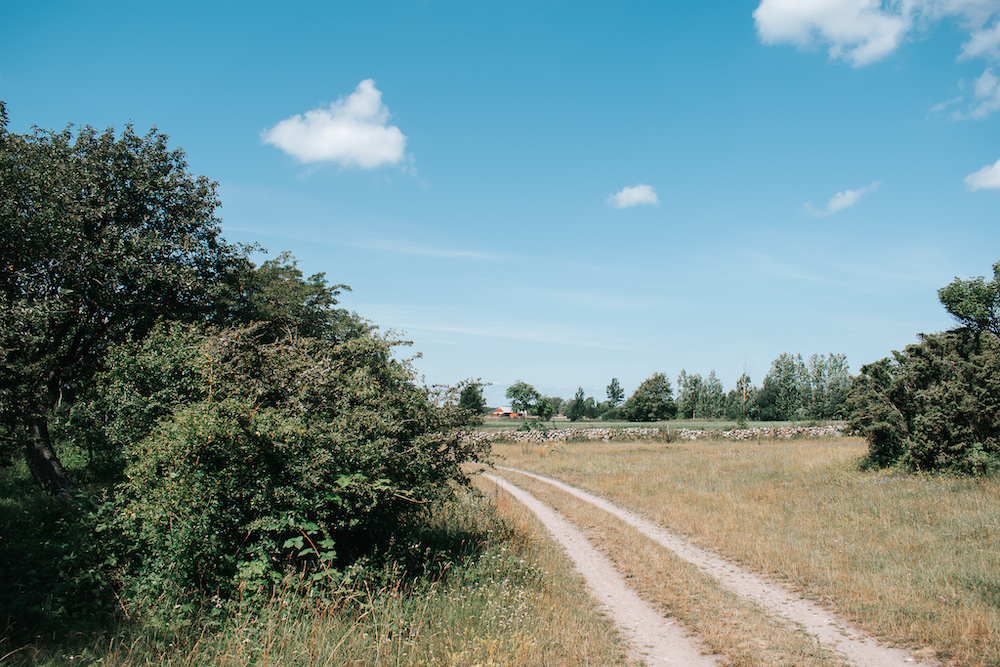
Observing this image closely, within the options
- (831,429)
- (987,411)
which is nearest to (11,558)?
(987,411)

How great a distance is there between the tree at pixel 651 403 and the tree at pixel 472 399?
8346cm

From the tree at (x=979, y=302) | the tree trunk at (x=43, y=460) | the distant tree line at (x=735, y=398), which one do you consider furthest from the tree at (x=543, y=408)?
the tree trunk at (x=43, y=460)

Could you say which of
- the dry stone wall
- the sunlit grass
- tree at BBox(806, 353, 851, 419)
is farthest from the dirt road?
tree at BBox(806, 353, 851, 419)

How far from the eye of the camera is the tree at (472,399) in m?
8.99

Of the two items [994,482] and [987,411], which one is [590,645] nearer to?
[994,482]

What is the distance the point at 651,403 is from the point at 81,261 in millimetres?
85332

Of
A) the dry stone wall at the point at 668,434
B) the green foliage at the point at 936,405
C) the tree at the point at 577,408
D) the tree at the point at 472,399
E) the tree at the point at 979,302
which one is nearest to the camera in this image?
the tree at the point at 472,399

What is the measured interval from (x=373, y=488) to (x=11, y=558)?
5602 mm

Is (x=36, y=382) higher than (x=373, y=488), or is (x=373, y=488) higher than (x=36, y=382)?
(x=36, y=382)

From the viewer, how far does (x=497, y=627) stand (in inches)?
250

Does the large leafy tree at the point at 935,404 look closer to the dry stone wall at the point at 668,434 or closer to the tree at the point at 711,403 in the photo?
the dry stone wall at the point at 668,434

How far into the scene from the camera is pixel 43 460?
44.1 ft

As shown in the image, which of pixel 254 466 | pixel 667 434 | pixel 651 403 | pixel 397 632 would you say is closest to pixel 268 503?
pixel 254 466

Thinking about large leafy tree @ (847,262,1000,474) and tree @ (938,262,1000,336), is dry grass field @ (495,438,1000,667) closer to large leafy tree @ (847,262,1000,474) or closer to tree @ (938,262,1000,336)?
large leafy tree @ (847,262,1000,474)
